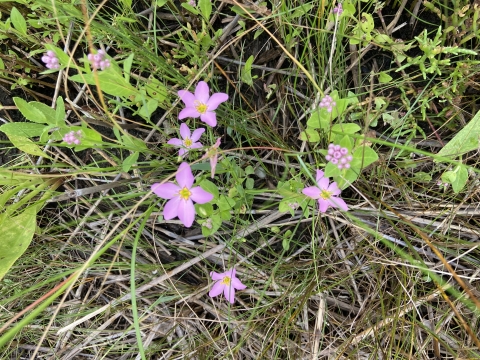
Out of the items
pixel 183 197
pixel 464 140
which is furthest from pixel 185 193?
pixel 464 140

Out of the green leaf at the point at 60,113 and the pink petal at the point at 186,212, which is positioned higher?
the green leaf at the point at 60,113

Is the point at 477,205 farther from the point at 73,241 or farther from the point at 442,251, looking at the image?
the point at 73,241

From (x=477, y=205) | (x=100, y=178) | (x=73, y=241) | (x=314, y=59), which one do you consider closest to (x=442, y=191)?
(x=477, y=205)

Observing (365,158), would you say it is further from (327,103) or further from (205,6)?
(205,6)

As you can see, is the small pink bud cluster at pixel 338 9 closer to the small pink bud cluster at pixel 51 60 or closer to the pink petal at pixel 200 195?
the pink petal at pixel 200 195

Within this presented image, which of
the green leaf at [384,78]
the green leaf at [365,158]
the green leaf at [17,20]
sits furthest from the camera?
the green leaf at [384,78]

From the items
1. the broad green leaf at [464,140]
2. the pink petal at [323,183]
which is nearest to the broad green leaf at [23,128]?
the pink petal at [323,183]
